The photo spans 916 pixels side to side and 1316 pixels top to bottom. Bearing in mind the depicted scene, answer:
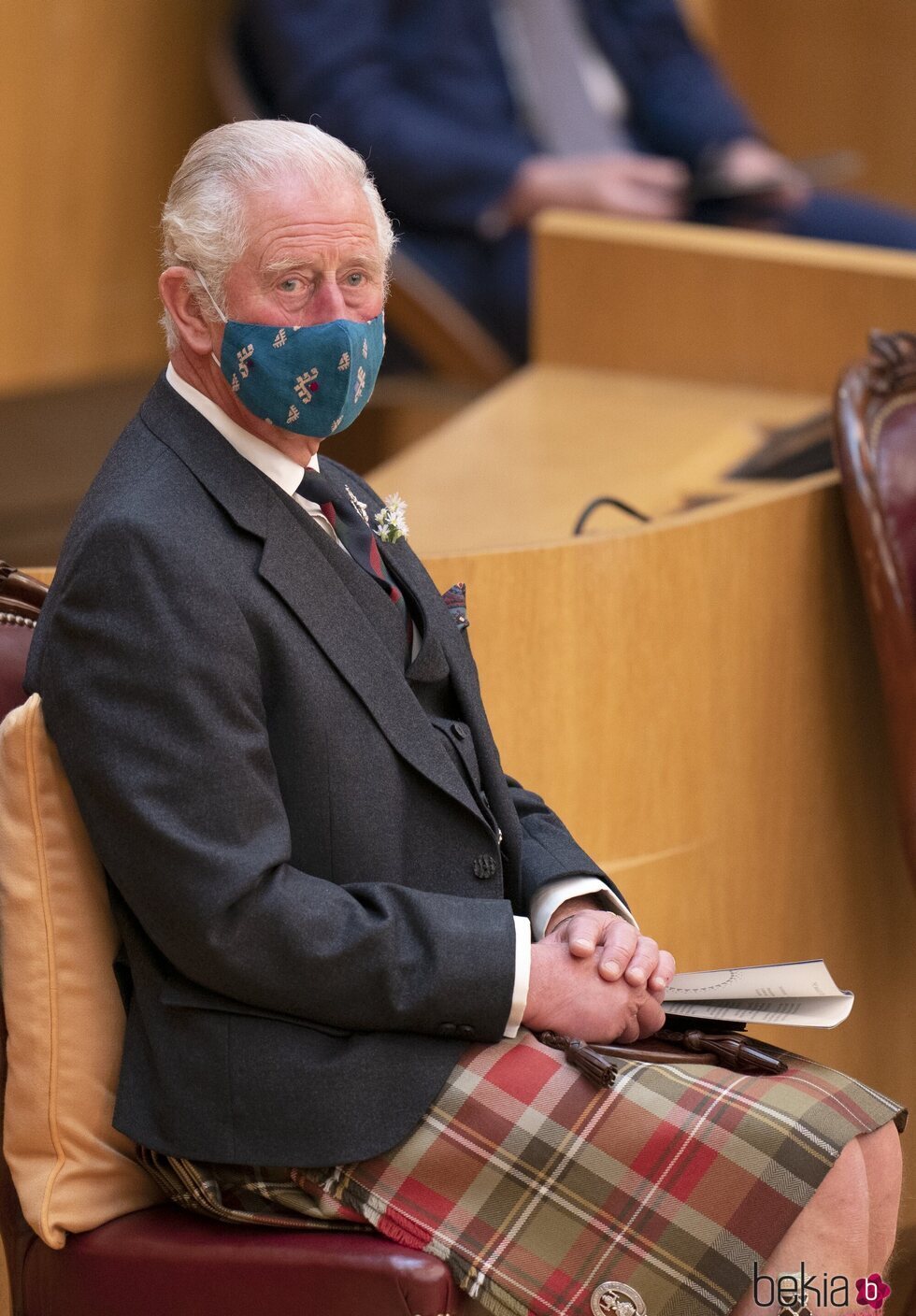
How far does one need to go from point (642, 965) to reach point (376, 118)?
2.45 metres

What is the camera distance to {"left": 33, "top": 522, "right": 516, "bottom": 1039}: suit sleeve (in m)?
1.22

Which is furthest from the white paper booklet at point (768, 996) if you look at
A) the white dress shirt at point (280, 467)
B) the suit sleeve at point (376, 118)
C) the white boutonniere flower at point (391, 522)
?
the suit sleeve at point (376, 118)

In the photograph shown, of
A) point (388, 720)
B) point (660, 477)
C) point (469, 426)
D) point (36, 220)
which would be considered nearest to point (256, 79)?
point (36, 220)

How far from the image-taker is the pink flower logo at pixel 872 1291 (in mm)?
1292

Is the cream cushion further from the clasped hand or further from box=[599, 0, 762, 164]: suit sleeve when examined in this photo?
box=[599, 0, 762, 164]: suit sleeve

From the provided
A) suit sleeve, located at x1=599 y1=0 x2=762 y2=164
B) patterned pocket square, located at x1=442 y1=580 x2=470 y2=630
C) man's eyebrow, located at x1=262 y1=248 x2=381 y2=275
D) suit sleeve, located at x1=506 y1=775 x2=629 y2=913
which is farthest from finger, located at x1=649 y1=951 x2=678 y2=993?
suit sleeve, located at x1=599 y1=0 x2=762 y2=164

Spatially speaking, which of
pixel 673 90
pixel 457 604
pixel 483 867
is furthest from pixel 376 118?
pixel 483 867

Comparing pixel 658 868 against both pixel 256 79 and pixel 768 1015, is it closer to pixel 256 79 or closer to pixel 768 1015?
pixel 768 1015

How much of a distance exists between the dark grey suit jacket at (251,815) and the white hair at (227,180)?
10 centimetres

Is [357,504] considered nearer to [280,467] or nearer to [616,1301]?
[280,467]

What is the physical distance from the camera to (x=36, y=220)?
3.36m

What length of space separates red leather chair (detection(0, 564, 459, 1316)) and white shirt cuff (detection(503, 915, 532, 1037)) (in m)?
0.17

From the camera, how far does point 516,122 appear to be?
3.74m

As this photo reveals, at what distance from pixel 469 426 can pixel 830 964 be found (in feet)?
3.54
